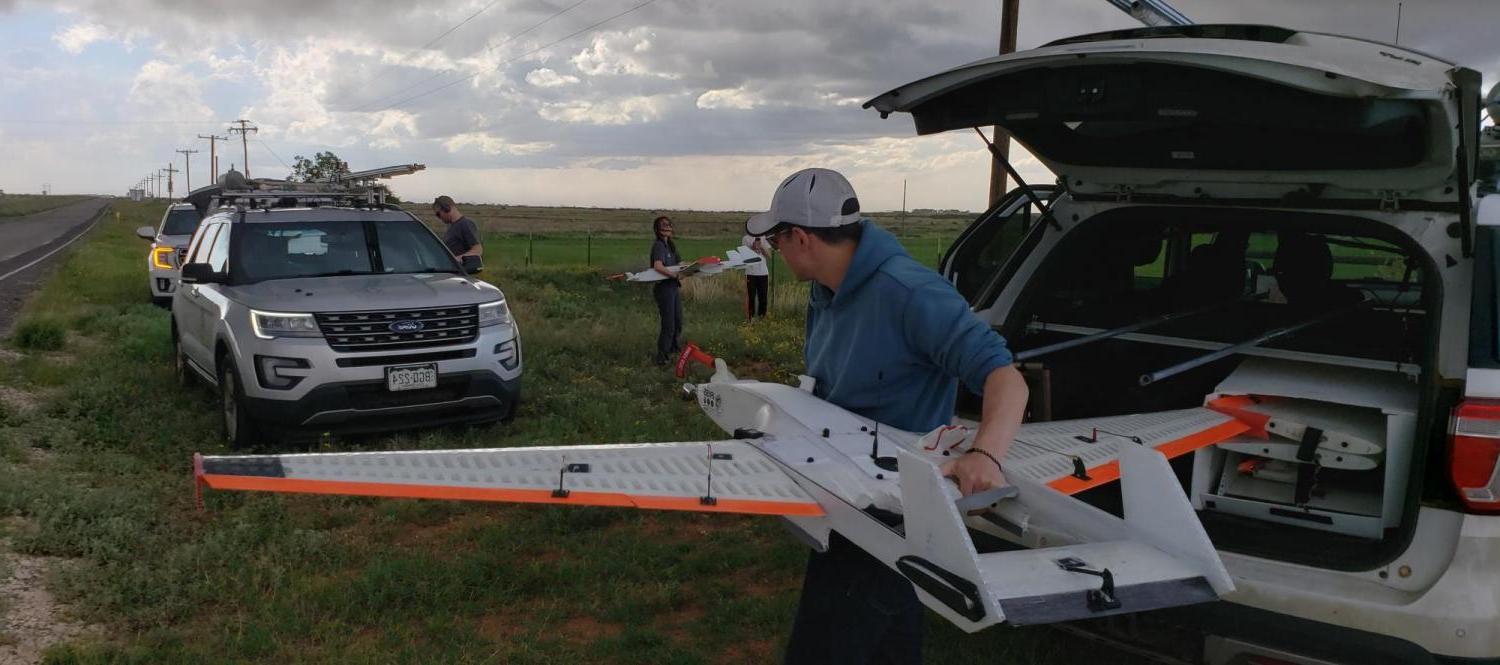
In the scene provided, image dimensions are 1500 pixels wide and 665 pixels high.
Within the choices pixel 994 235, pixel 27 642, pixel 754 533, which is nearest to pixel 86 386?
pixel 27 642

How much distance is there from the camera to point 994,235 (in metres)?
5.23

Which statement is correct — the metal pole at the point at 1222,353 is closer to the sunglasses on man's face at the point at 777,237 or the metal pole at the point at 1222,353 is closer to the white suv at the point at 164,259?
the sunglasses on man's face at the point at 777,237

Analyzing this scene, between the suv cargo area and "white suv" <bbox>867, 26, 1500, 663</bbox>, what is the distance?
1cm

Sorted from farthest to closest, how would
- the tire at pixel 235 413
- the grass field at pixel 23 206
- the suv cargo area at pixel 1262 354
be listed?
1. the grass field at pixel 23 206
2. the tire at pixel 235 413
3. the suv cargo area at pixel 1262 354

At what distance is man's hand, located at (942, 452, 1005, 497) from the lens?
224cm

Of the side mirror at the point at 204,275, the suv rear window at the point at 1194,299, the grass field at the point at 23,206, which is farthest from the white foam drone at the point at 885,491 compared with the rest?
the grass field at the point at 23,206

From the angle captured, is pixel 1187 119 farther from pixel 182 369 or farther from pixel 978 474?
pixel 182 369

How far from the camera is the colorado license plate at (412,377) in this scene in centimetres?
669

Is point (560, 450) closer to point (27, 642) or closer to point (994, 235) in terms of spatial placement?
point (27, 642)

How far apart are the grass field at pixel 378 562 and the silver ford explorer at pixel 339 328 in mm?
348

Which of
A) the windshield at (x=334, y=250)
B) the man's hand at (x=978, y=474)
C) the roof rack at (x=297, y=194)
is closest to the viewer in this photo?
the man's hand at (x=978, y=474)

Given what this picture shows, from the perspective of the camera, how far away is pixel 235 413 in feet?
22.2

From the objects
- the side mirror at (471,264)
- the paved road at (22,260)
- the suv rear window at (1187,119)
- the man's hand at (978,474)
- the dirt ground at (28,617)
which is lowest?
the dirt ground at (28,617)

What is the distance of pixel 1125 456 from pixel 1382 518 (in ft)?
4.98
